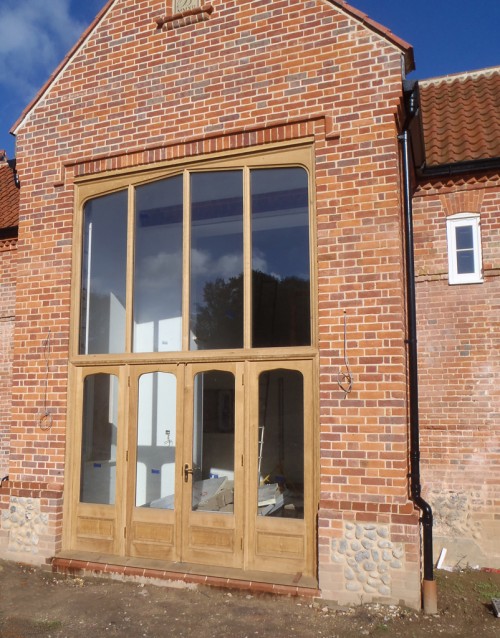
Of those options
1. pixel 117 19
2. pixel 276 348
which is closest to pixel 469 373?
pixel 276 348

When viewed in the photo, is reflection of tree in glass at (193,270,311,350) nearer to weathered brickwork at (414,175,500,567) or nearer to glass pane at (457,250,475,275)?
weathered brickwork at (414,175,500,567)

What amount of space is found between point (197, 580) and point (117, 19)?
701 cm

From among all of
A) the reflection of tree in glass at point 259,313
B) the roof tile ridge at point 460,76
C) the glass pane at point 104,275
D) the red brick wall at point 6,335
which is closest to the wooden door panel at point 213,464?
the reflection of tree in glass at point 259,313

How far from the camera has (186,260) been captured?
721 centimetres

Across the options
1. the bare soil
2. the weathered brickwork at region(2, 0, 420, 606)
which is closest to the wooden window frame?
the weathered brickwork at region(2, 0, 420, 606)

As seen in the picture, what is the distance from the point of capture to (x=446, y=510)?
8.11 meters

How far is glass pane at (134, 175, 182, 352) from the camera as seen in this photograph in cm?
727

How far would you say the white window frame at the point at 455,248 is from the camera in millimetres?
8336

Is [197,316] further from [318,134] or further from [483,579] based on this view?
[483,579]

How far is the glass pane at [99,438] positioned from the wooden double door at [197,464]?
0.5 inches

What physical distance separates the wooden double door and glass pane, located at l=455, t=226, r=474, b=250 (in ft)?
11.5

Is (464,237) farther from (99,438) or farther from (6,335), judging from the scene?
(6,335)

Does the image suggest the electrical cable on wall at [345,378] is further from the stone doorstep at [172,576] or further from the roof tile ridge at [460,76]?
the roof tile ridge at [460,76]

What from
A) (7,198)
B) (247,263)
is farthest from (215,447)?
(7,198)
